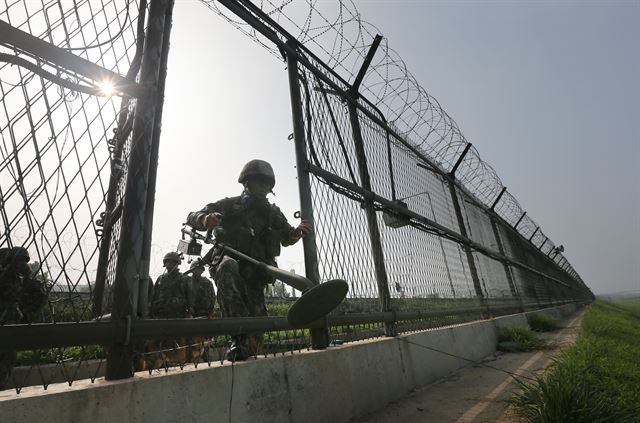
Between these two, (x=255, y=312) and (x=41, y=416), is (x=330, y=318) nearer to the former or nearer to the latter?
(x=255, y=312)

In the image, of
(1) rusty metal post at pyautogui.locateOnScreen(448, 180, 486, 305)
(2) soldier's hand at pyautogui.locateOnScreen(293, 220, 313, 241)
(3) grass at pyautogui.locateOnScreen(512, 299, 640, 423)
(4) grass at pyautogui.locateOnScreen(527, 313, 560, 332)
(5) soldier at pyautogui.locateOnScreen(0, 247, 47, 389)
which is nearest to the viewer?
(5) soldier at pyautogui.locateOnScreen(0, 247, 47, 389)

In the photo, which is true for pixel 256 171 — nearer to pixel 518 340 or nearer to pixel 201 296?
pixel 201 296

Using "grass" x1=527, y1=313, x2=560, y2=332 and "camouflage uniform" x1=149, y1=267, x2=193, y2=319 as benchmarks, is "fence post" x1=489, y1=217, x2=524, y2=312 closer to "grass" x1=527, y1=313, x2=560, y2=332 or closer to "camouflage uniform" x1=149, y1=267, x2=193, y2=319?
"grass" x1=527, y1=313, x2=560, y2=332

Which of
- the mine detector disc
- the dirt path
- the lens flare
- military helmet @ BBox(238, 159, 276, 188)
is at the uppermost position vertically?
military helmet @ BBox(238, 159, 276, 188)

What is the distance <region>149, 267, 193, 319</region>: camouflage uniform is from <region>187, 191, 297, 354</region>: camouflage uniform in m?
3.27

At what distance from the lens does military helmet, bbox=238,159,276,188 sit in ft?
9.43

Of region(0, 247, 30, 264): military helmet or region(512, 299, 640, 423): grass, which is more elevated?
region(0, 247, 30, 264): military helmet

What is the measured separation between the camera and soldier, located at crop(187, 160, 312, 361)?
91.8 inches

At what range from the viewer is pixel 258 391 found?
1695 millimetres

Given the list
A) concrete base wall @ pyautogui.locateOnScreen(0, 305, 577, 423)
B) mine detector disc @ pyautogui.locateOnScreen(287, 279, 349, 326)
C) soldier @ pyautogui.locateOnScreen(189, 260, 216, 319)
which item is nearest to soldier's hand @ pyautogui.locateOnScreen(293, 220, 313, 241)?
concrete base wall @ pyautogui.locateOnScreen(0, 305, 577, 423)

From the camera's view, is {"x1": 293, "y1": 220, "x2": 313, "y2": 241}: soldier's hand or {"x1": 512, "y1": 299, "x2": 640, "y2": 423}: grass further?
{"x1": 293, "y1": 220, "x2": 313, "y2": 241}: soldier's hand

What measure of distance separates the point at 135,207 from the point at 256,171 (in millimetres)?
1382

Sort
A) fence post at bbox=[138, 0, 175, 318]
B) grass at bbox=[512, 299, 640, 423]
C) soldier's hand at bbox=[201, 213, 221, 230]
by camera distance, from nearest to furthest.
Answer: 1. fence post at bbox=[138, 0, 175, 318]
2. grass at bbox=[512, 299, 640, 423]
3. soldier's hand at bbox=[201, 213, 221, 230]

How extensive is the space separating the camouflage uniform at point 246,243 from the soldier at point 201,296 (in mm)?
3413
